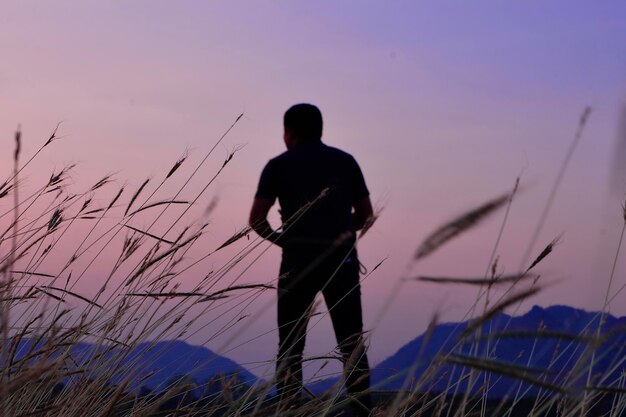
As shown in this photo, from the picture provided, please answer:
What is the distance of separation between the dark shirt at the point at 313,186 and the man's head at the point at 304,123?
5 cm

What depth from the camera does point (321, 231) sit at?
4.32 metres

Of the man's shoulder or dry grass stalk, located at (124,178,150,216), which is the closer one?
dry grass stalk, located at (124,178,150,216)

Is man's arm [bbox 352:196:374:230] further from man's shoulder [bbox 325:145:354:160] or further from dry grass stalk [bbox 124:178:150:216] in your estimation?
dry grass stalk [bbox 124:178:150:216]

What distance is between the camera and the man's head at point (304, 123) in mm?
4539

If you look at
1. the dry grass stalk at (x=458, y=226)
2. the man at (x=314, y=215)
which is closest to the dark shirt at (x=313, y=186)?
the man at (x=314, y=215)

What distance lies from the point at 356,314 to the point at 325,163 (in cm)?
76

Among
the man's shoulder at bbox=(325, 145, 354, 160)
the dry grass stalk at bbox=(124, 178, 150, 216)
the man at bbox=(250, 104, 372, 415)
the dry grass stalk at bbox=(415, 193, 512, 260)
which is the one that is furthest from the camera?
the man's shoulder at bbox=(325, 145, 354, 160)

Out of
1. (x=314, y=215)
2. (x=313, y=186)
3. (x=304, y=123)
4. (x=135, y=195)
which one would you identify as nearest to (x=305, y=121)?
(x=304, y=123)

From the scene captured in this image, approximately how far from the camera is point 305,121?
179 inches

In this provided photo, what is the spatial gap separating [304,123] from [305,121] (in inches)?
0.5

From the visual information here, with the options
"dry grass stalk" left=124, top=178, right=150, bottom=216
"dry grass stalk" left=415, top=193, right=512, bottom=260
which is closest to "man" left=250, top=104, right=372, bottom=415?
"dry grass stalk" left=124, top=178, right=150, bottom=216

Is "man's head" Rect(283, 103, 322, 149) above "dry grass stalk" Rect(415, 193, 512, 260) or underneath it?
above

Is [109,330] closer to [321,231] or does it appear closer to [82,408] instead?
[82,408]

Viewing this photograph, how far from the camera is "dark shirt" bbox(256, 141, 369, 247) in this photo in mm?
4332
